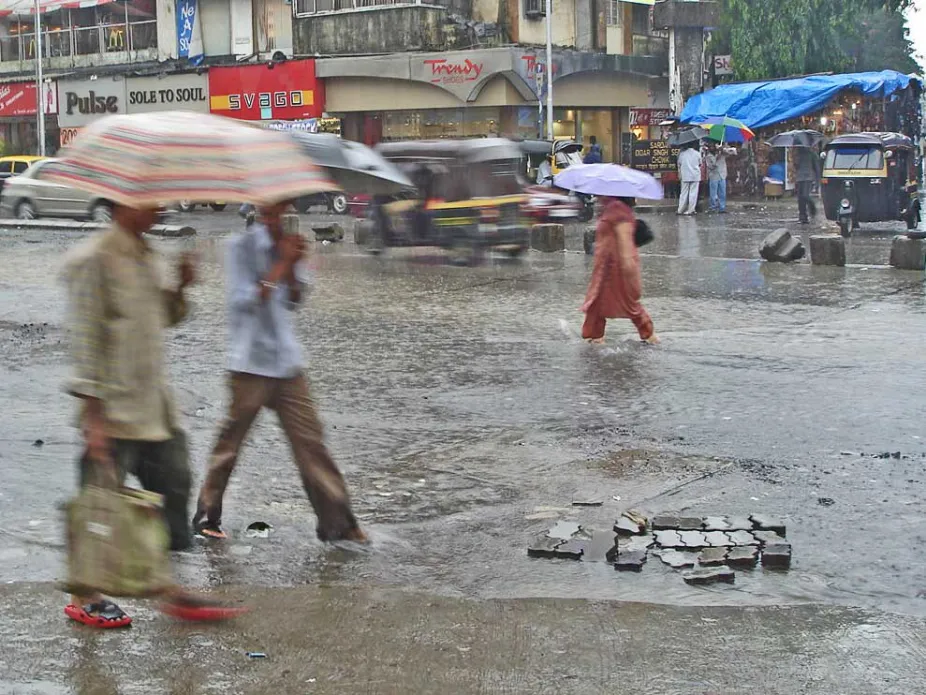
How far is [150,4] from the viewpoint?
140 feet

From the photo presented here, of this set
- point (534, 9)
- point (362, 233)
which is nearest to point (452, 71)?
point (534, 9)

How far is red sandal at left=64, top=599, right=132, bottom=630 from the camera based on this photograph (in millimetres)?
4863

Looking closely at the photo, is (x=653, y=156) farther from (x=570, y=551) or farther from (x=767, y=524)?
(x=570, y=551)

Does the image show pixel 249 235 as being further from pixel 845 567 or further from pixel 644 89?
pixel 644 89

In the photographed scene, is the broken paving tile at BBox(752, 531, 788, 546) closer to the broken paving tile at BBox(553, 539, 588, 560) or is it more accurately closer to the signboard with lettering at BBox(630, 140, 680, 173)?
the broken paving tile at BBox(553, 539, 588, 560)

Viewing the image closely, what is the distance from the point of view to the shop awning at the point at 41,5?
141ft

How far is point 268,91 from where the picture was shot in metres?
39.5

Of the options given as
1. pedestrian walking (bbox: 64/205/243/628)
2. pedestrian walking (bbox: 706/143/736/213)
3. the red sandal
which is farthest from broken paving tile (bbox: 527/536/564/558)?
pedestrian walking (bbox: 706/143/736/213)

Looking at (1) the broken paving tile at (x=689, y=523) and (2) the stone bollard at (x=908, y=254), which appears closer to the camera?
(1) the broken paving tile at (x=689, y=523)

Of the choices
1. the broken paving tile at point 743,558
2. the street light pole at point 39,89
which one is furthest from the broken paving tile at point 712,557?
the street light pole at point 39,89

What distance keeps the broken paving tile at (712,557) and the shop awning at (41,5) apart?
132 ft

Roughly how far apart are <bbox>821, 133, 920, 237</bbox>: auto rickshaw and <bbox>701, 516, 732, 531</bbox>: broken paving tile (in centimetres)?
1798

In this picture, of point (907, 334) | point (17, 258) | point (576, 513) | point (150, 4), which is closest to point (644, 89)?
point (150, 4)

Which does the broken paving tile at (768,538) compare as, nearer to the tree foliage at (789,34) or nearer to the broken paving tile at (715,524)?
the broken paving tile at (715,524)
